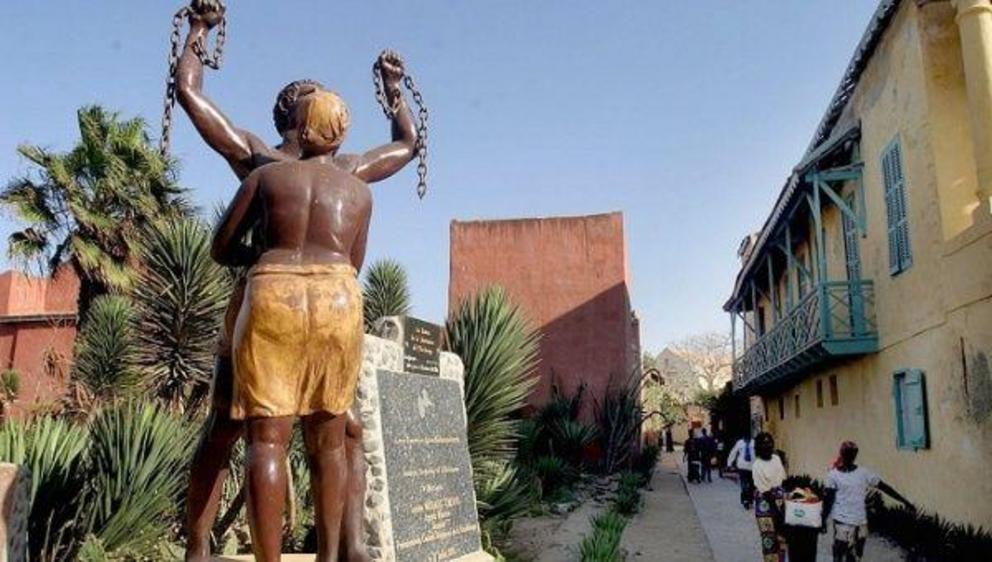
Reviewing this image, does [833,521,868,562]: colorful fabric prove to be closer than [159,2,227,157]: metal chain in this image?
No

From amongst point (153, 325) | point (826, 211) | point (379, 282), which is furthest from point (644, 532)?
point (826, 211)

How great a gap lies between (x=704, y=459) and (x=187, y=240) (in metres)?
15.5

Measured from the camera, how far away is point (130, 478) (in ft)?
18.6

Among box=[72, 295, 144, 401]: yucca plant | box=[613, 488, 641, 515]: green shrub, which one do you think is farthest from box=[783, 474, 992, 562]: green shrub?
box=[72, 295, 144, 401]: yucca plant

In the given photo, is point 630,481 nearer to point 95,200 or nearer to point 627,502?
point 627,502

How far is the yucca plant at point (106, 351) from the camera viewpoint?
32.4 feet

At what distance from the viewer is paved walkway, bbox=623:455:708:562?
9508 mm

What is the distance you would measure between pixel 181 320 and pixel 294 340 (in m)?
6.60

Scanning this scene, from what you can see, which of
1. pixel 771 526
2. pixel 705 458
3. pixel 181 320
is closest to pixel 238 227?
pixel 771 526

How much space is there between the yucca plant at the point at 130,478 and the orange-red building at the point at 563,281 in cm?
1317

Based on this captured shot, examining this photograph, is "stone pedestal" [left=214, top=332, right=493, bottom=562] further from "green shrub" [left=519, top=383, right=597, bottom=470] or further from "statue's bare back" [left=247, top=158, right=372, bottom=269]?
"green shrub" [left=519, top=383, right=597, bottom=470]

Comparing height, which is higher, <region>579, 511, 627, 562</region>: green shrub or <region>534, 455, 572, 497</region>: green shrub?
<region>534, 455, 572, 497</region>: green shrub

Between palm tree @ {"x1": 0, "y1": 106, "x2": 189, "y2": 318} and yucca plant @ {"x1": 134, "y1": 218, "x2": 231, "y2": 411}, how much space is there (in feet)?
19.7

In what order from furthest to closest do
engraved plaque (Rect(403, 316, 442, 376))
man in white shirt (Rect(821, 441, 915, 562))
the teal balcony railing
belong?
the teal balcony railing, man in white shirt (Rect(821, 441, 915, 562)), engraved plaque (Rect(403, 316, 442, 376))
